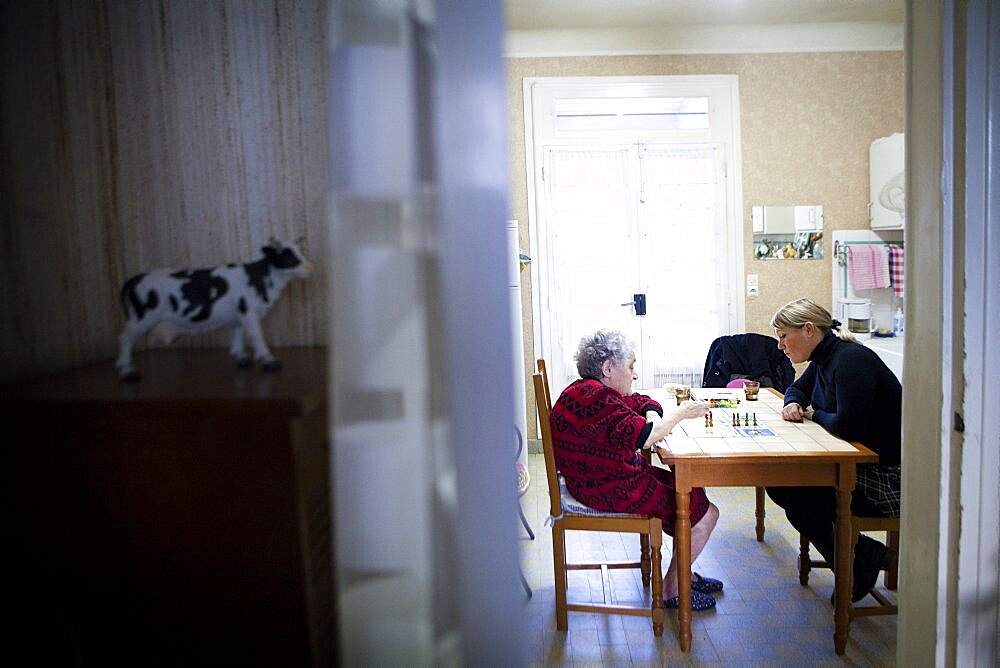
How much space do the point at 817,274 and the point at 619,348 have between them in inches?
109

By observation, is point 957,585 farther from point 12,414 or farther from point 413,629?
point 12,414

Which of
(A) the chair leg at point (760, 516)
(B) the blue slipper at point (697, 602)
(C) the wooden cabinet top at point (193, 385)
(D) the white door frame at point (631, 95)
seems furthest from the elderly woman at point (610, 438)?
(D) the white door frame at point (631, 95)

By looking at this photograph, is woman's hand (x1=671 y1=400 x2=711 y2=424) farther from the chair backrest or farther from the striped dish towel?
the striped dish towel

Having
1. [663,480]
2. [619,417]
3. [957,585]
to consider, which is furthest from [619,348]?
[957,585]

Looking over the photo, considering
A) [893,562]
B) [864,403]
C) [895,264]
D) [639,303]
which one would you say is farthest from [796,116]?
[893,562]

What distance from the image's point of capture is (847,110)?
15.0 feet

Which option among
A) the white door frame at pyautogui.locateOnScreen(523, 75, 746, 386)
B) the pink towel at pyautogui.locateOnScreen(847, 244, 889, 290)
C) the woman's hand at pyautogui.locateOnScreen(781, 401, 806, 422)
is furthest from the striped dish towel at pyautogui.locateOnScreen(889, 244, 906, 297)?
the woman's hand at pyautogui.locateOnScreen(781, 401, 806, 422)

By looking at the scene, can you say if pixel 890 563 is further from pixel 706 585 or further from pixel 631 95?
pixel 631 95

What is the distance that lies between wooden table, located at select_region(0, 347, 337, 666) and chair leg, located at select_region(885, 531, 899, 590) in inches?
84.9

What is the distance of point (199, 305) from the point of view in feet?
3.43

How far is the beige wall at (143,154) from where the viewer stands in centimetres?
105

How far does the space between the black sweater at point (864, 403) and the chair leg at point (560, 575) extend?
3.26 ft

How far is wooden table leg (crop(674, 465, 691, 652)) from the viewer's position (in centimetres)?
231

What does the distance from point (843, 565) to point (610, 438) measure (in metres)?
0.83
